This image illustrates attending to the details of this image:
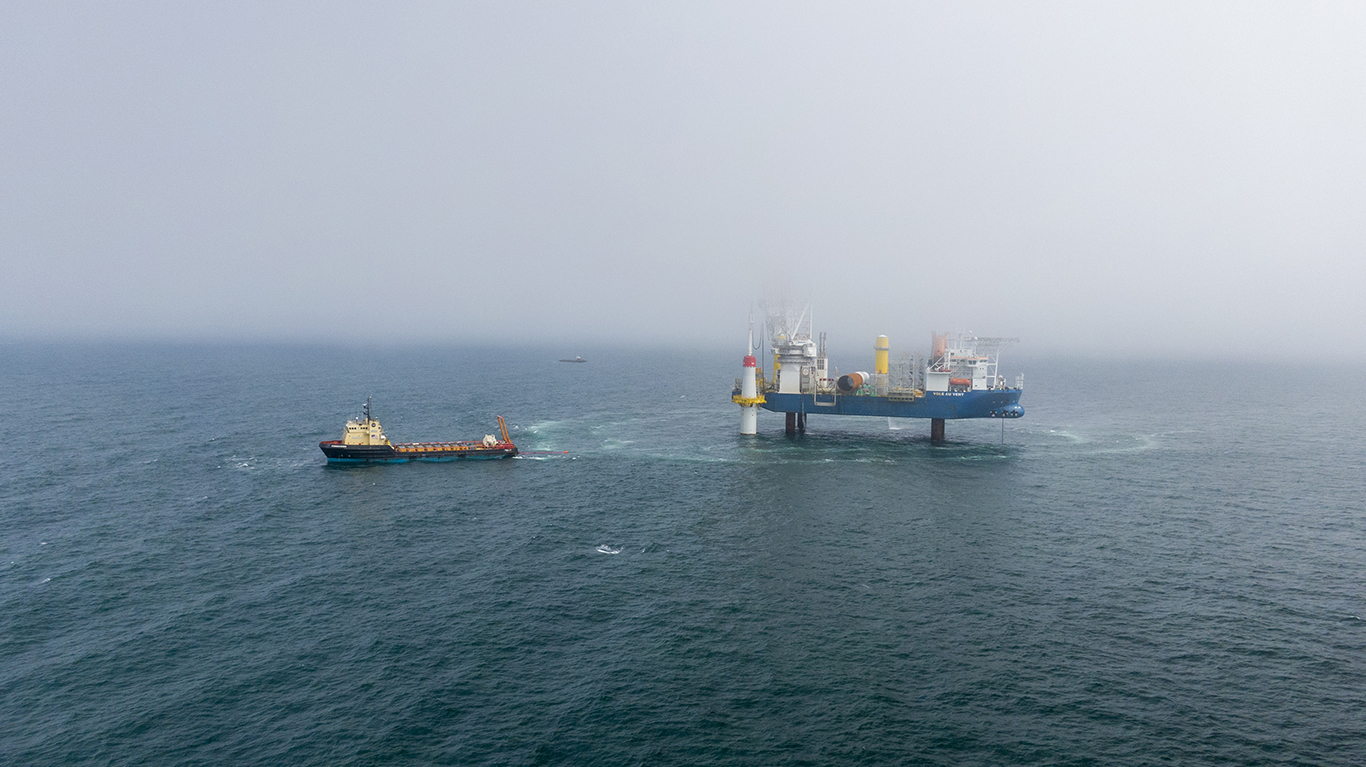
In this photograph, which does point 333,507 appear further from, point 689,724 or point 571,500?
point 689,724

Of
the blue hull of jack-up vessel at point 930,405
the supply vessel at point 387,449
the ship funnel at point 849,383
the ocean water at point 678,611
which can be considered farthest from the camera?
the ship funnel at point 849,383

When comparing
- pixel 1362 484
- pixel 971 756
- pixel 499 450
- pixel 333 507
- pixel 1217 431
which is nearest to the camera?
pixel 971 756

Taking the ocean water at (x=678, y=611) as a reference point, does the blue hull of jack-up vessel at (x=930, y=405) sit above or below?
above

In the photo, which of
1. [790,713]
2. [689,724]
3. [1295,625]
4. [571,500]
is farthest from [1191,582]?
[571,500]

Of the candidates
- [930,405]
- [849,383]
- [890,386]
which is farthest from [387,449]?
[930,405]

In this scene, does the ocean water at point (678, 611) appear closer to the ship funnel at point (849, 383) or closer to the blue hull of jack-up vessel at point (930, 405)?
the blue hull of jack-up vessel at point (930, 405)

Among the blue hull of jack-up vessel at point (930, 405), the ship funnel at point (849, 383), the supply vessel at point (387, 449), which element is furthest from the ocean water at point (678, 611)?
the ship funnel at point (849, 383)

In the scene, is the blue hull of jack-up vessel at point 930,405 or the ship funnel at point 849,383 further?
the ship funnel at point 849,383

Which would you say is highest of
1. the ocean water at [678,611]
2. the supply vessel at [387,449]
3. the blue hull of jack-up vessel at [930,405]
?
the blue hull of jack-up vessel at [930,405]
